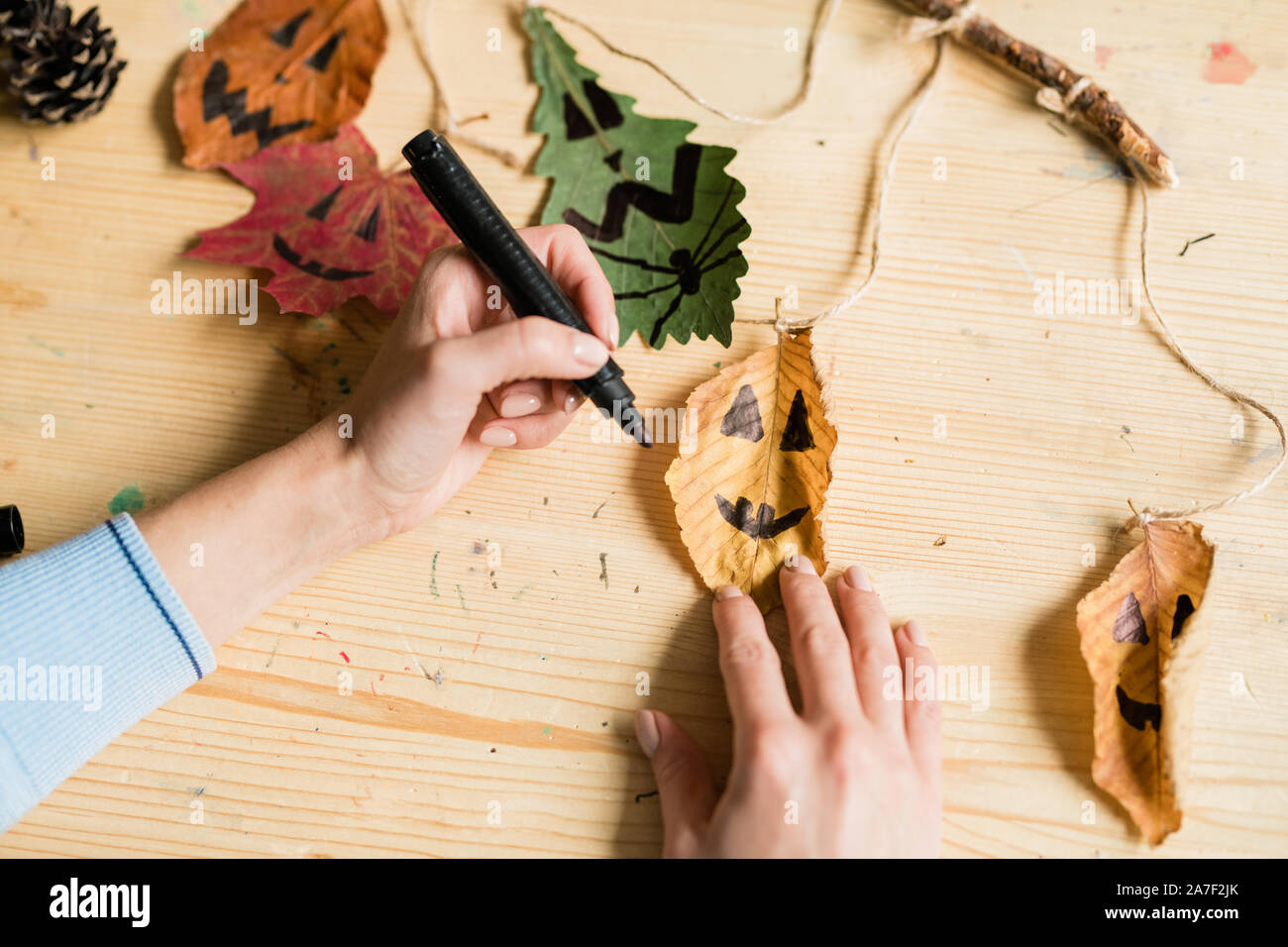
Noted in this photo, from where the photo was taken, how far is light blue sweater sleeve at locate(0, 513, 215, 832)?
572mm

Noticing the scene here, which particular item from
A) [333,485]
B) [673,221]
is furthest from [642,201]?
[333,485]

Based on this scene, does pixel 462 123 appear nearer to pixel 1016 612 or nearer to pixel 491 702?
pixel 491 702

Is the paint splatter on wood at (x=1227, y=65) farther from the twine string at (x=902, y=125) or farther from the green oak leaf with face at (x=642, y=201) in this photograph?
the green oak leaf with face at (x=642, y=201)

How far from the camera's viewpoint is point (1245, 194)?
29.3 inches

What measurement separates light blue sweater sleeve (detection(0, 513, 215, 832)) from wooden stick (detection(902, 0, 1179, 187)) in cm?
79

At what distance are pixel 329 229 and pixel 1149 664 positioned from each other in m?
0.75

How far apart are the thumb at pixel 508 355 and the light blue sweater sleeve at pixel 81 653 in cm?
26

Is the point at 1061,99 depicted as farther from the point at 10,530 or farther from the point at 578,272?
the point at 10,530

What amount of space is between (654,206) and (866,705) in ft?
1.45

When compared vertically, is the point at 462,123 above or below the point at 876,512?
above

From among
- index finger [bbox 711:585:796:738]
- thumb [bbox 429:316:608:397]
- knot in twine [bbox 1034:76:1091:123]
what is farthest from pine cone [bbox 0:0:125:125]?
knot in twine [bbox 1034:76:1091:123]

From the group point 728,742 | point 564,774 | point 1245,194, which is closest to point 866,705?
point 728,742

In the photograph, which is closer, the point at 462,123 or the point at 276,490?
the point at 276,490

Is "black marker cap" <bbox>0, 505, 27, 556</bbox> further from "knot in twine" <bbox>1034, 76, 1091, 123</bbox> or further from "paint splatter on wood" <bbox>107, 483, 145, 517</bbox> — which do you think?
A: "knot in twine" <bbox>1034, 76, 1091, 123</bbox>
